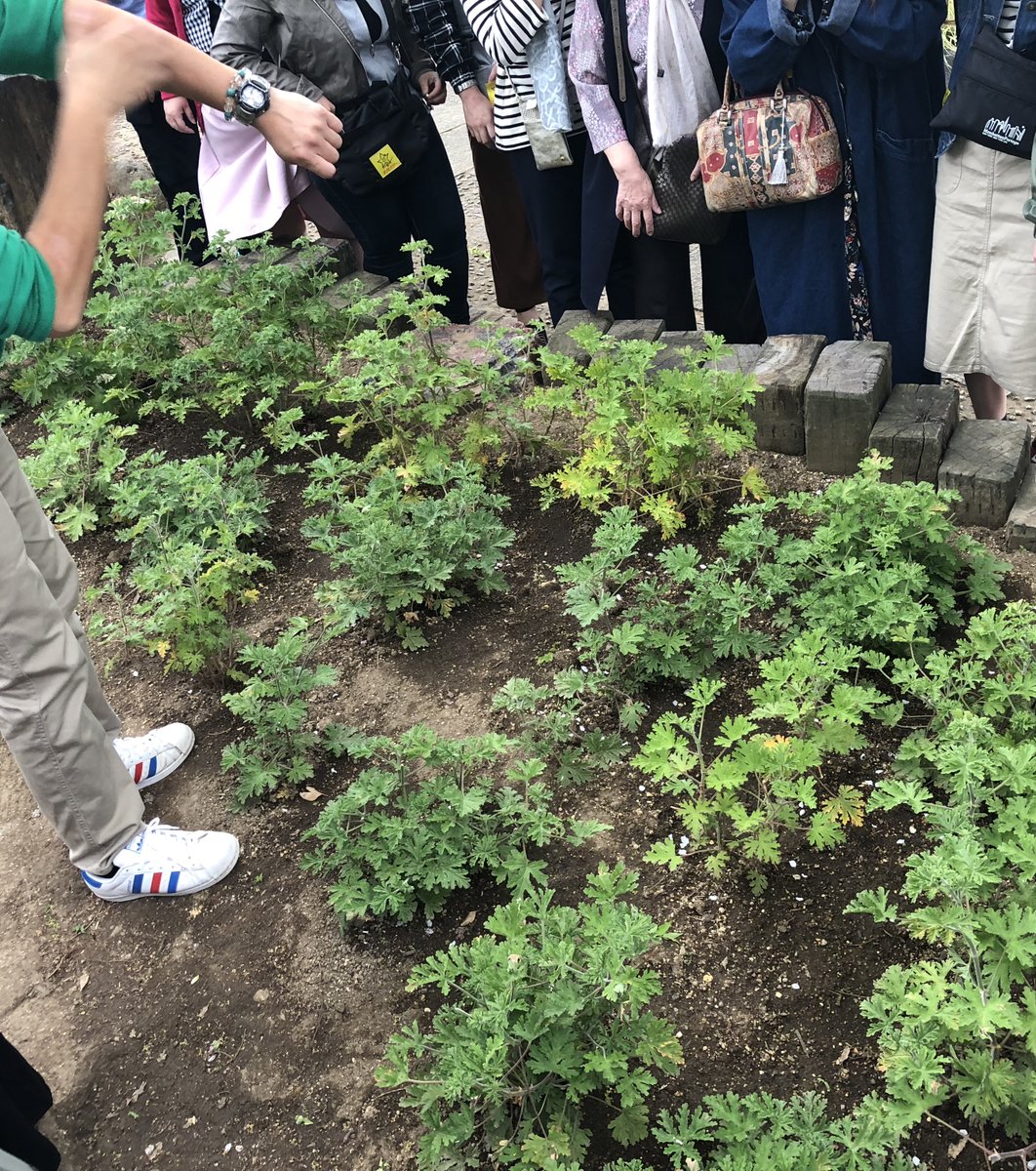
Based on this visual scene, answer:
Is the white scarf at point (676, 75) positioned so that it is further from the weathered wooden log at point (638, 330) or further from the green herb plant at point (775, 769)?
the green herb plant at point (775, 769)

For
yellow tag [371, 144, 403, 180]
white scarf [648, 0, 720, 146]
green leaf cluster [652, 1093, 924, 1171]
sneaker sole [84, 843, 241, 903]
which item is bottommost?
sneaker sole [84, 843, 241, 903]

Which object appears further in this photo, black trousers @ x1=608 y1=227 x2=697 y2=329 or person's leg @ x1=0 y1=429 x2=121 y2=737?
black trousers @ x1=608 y1=227 x2=697 y2=329

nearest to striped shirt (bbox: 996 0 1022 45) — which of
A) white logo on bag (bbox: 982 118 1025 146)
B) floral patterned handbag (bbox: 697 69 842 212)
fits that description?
white logo on bag (bbox: 982 118 1025 146)

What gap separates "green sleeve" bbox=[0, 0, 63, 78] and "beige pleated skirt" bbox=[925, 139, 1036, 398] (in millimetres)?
2464

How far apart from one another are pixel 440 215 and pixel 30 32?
2804 mm

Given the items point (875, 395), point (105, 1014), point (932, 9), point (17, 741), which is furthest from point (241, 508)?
point (932, 9)

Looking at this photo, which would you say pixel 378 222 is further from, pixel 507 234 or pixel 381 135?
pixel 507 234

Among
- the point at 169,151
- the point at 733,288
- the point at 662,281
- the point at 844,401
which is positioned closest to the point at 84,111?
the point at 844,401

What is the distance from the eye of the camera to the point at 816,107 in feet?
11.0

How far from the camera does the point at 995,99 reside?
9.48 ft

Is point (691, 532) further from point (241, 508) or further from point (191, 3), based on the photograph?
point (191, 3)

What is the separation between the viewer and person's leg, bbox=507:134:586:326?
13.5 feet

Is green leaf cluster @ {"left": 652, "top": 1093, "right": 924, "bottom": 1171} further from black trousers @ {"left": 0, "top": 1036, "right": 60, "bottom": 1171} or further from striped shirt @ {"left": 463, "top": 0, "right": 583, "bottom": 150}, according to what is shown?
striped shirt @ {"left": 463, "top": 0, "right": 583, "bottom": 150}

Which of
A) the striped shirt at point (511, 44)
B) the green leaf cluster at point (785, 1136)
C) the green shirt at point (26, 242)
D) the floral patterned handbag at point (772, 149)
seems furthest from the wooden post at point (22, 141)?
the green leaf cluster at point (785, 1136)
